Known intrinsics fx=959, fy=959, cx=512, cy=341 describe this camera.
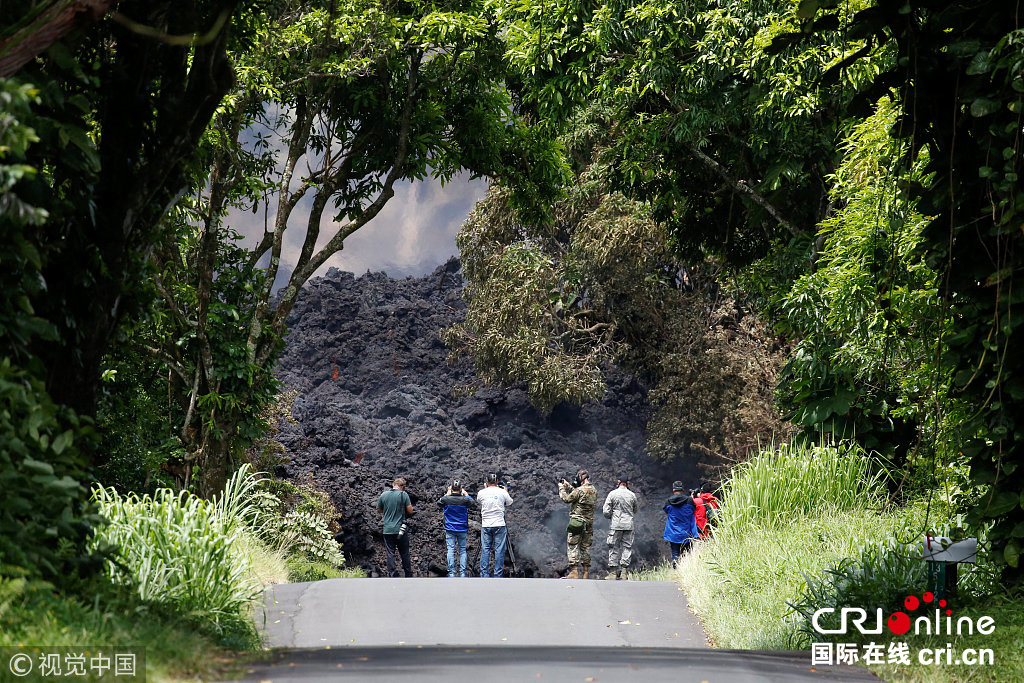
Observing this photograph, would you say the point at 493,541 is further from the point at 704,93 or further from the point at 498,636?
the point at 704,93

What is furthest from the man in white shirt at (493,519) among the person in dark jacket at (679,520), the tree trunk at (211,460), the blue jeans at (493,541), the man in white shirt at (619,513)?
the tree trunk at (211,460)

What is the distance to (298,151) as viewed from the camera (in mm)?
14461

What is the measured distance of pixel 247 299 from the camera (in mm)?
14070

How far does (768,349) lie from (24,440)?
1878cm

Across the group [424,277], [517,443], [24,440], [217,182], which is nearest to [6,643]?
[24,440]

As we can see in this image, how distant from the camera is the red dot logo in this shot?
659 centimetres

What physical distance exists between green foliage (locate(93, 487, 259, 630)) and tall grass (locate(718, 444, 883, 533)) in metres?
5.59

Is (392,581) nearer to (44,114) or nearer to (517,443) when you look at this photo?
(44,114)

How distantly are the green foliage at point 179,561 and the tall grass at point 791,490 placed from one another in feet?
18.3

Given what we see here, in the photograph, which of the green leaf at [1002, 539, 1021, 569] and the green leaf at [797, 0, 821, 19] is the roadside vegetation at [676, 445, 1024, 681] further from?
the green leaf at [797, 0, 821, 19]

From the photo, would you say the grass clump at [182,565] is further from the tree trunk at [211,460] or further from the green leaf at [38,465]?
the tree trunk at [211,460]

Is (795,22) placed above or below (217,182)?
above

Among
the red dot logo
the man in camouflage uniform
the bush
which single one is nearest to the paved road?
the bush

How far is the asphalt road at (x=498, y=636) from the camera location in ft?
17.4
